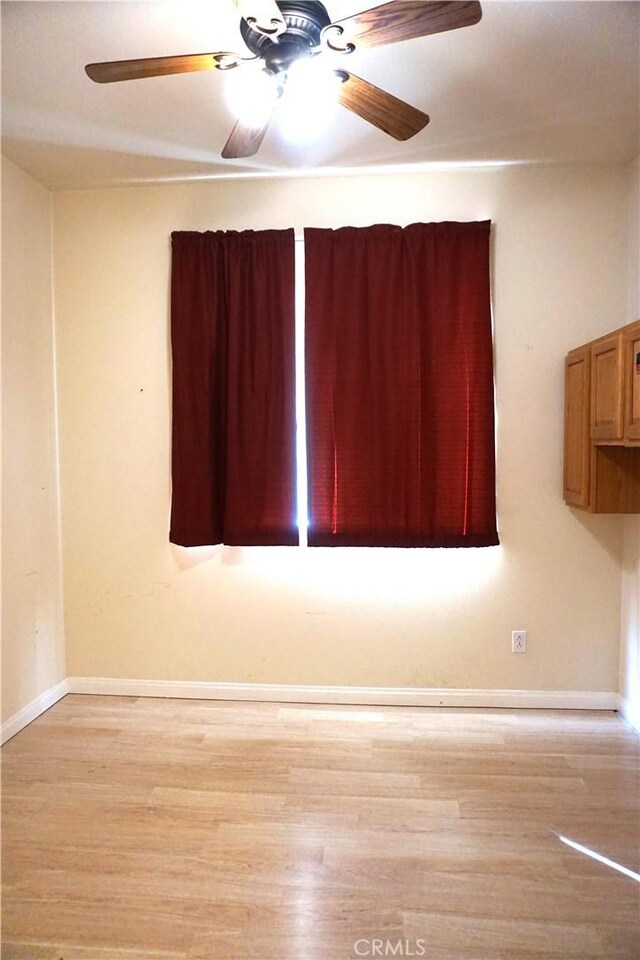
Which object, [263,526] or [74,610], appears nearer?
[263,526]

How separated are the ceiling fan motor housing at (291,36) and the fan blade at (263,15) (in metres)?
0.05

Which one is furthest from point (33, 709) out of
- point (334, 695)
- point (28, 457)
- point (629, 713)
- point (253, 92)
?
point (629, 713)

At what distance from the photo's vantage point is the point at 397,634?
8.80 feet

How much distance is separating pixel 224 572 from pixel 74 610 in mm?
931

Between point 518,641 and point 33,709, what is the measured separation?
2625mm

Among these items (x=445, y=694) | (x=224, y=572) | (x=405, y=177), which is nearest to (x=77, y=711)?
(x=224, y=572)

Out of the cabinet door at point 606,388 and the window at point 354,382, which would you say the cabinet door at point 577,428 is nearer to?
the cabinet door at point 606,388

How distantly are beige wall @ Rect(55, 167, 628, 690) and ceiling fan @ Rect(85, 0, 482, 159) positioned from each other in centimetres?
104

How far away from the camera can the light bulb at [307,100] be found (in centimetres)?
149

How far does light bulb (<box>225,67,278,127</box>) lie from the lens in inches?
62.8

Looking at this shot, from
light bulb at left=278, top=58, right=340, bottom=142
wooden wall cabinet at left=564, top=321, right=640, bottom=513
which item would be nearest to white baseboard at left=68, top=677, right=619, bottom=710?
wooden wall cabinet at left=564, top=321, right=640, bottom=513

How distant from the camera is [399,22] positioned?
125 centimetres

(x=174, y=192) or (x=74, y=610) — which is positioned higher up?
(x=174, y=192)

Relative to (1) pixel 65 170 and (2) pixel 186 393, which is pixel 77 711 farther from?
(1) pixel 65 170
